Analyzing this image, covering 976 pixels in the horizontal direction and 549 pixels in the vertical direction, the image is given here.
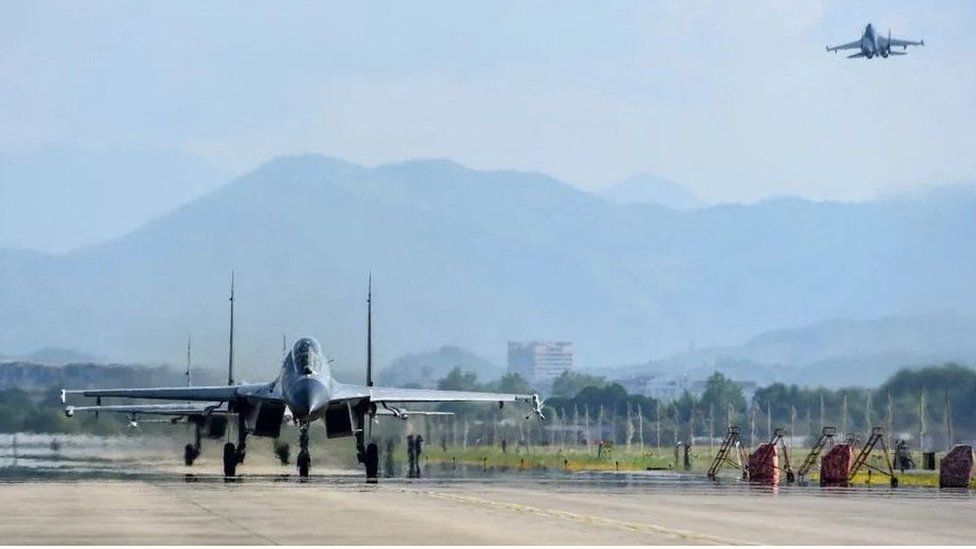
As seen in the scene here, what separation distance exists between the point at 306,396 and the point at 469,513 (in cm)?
2032

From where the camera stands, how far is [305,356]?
5534 centimetres

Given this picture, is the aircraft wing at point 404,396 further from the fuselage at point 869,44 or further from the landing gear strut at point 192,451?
the fuselage at point 869,44

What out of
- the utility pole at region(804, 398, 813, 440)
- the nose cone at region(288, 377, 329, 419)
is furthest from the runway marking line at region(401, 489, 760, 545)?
the utility pole at region(804, 398, 813, 440)

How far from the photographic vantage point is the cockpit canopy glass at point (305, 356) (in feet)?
181

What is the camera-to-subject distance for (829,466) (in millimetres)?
57125

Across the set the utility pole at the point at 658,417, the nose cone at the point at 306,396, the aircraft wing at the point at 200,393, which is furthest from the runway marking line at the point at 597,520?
the utility pole at the point at 658,417

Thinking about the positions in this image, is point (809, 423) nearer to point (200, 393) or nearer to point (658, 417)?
point (658, 417)

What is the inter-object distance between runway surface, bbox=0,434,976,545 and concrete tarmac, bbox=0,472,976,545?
3 cm

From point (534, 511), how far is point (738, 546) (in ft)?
28.9

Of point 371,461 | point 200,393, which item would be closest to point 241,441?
point 200,393

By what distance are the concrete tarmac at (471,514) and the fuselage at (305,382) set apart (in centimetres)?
403

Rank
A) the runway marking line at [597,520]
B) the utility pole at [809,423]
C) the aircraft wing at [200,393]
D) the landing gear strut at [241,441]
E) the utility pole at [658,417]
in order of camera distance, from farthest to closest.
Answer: the utility pole at [658,417], the utility pole at [809,423], the landing gear strut at [241,441], the aircraft wing at [200,393], the runway marking line at [597,520]

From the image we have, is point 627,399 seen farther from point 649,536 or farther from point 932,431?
point 649,536

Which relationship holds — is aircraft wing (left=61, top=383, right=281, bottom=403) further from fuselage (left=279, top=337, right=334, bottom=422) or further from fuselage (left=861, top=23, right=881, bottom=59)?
fuselage (left=861, top=23, right=881, bottom=59)
